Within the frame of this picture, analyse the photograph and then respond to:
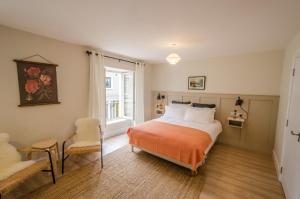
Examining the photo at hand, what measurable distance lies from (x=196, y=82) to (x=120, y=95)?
245 centimetres

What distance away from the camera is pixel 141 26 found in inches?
77.9

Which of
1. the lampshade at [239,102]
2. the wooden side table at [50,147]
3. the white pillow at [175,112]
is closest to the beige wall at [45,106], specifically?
the wooden side table at [50,147]

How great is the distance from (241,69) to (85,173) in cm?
394

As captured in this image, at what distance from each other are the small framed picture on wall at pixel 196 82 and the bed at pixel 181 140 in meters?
0.77

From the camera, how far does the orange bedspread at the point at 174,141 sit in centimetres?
227

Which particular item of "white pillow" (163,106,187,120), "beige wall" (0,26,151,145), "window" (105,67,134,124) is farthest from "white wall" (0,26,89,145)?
"white pillow" (163,106,187,120)

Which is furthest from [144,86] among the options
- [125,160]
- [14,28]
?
[14,28]

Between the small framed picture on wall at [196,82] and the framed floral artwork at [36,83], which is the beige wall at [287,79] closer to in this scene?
the small framed picture on wall at [196,82]

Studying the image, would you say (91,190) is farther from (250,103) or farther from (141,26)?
(250,103)

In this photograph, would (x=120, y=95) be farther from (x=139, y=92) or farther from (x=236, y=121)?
(x=236, y=121)

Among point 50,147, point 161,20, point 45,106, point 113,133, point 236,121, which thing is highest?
point 161,20

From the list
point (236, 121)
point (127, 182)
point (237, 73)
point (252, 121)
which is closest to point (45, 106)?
point (127, 182)

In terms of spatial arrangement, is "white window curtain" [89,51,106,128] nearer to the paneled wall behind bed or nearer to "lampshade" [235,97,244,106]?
the paneled wall behind bed

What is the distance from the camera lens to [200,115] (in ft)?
11.2
